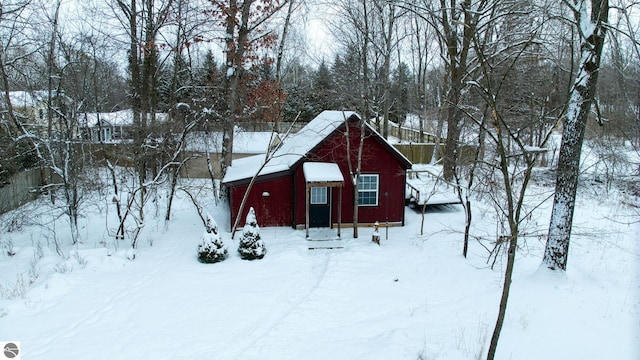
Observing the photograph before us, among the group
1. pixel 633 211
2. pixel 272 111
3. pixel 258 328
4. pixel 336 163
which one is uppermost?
pixel 272 111

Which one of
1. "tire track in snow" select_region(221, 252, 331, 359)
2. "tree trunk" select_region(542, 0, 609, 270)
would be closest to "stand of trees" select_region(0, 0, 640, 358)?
"tree trunk" select_region(542, 0, 609, 270)

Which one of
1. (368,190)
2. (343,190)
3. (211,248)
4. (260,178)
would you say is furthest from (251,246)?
(368,190)

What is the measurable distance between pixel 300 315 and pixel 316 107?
28294mm

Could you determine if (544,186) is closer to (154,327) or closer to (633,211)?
(633,211)

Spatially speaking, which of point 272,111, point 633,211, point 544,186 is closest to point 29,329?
point 272,111

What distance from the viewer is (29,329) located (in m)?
7.15

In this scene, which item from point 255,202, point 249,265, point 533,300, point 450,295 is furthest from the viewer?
point 255,202

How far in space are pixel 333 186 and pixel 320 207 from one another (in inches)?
54.2

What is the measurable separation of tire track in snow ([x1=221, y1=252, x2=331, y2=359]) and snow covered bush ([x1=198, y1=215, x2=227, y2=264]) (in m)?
2.58

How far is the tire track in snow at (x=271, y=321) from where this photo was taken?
22.0 ft

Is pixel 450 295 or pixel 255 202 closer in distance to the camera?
pixel 450 295

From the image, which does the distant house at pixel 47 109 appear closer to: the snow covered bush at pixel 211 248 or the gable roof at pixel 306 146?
the snow covered bush at pixel 211 248

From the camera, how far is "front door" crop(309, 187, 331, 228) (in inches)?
547

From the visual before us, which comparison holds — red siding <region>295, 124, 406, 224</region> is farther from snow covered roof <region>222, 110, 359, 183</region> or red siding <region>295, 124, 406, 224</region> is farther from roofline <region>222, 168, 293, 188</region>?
roofline <region>222, 168, 293, 188</region>
